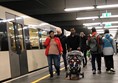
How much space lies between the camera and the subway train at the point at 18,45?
10445 mm

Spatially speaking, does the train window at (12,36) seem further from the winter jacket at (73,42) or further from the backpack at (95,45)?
the backpack at (95,45)

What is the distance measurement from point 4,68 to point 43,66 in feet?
19.4

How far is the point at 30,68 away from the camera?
44.1 feet

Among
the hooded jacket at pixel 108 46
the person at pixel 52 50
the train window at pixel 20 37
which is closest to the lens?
the person at pixel 52 50

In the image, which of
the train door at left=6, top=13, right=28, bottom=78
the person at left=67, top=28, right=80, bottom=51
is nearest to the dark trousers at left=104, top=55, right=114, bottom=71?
the person at left=67, top=28, right=80, bottom=51

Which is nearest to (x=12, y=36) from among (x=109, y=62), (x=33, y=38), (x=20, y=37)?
(x=20, y=37)

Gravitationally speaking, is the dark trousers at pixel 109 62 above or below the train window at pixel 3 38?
below

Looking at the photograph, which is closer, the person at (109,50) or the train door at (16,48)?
the train door at (16,48)

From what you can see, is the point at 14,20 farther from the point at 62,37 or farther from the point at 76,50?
the point at 76,50

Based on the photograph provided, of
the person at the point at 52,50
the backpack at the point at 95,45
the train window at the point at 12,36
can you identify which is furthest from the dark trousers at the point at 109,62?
the train window at the point at 12,36

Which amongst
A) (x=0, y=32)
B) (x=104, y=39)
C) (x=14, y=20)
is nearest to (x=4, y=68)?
(x=0, y=32)

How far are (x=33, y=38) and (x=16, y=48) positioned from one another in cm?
326

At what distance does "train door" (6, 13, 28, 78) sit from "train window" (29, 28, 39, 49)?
1.43 metres

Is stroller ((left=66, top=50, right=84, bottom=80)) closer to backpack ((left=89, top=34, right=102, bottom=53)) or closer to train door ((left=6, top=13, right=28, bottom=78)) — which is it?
backpack ((left=89, top=34, right=102, bottom=53))
